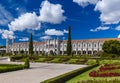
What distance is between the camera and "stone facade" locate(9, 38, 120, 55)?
324 ft

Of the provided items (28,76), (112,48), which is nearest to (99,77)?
(28,76)

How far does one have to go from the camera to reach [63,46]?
356ft

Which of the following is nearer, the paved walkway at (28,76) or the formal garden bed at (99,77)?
the formal garden bed at (99,77)

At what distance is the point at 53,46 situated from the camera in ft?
363

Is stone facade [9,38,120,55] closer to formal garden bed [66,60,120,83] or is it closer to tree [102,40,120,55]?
tree [102,40,120,55]

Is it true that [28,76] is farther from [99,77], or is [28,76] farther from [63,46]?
[63,46]

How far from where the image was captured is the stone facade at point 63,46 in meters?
98.6

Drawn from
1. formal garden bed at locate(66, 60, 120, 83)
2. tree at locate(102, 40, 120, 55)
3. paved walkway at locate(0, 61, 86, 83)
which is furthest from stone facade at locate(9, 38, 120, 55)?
formal garden bed at locate(66, 60, 120, 83)

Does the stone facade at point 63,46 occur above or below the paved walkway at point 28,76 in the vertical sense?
above

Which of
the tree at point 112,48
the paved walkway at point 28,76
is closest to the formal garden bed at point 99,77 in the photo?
the paved walkway at point 28,76

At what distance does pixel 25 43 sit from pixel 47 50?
1697 centimetres

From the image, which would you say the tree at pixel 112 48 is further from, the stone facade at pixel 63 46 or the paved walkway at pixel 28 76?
the paved walkway at pixel 28 76


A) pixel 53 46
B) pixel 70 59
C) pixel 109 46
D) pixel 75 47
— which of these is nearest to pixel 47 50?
pixel 53 46

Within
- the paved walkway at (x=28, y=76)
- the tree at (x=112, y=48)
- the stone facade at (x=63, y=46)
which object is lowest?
the paved walkway at (x=28, y=76)
